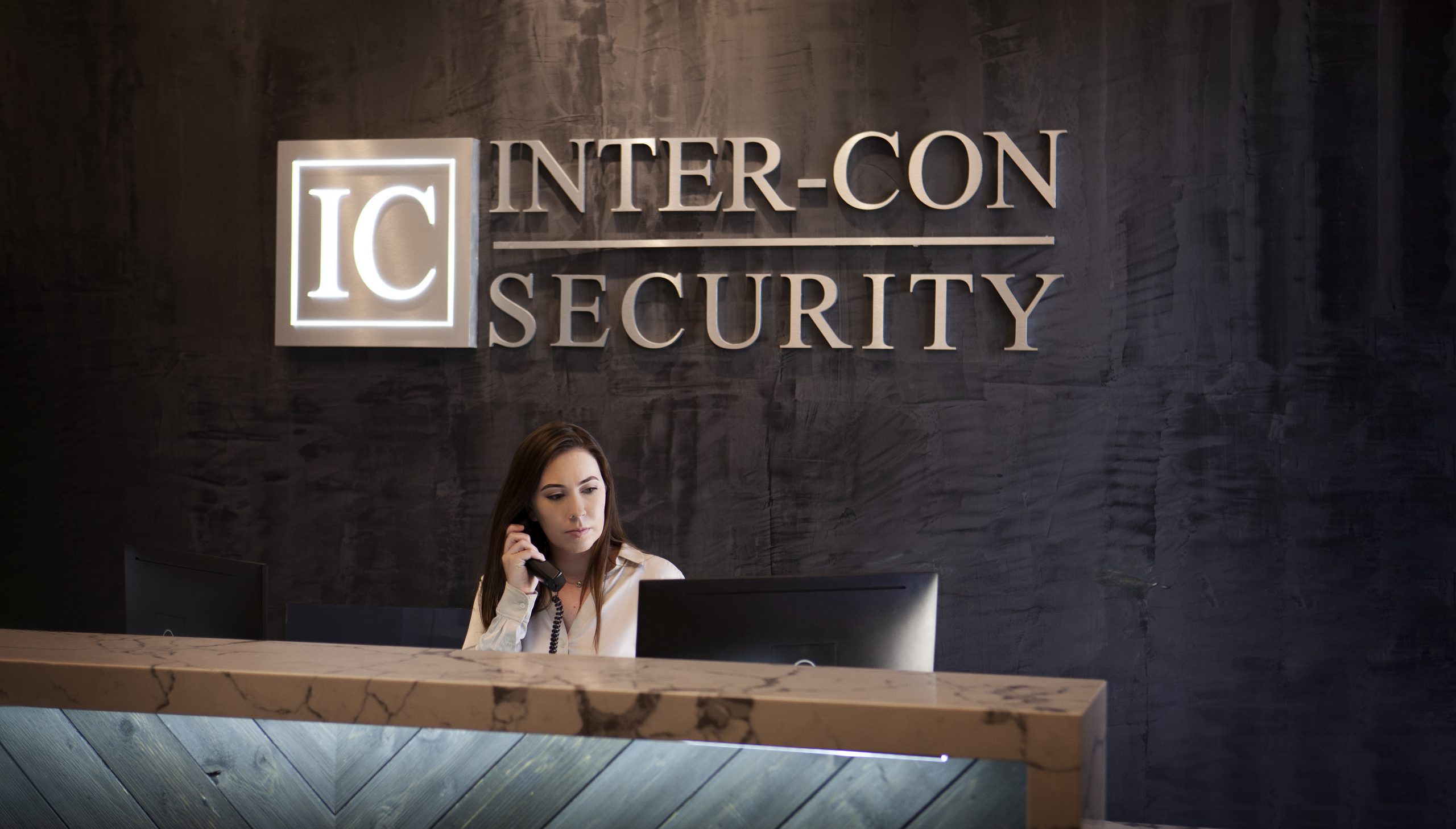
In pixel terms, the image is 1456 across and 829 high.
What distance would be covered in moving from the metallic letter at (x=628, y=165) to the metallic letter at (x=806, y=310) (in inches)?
21.8

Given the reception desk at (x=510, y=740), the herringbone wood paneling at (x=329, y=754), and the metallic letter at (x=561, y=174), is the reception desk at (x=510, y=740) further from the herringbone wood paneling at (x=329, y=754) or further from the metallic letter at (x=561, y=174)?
the metallic letter at (x=561, y=174)

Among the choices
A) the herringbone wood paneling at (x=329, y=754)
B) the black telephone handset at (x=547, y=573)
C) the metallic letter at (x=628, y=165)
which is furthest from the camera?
the metallic letter at (x=628, y=165)

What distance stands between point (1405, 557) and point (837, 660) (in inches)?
89.8

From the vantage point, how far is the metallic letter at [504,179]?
381 centimetres

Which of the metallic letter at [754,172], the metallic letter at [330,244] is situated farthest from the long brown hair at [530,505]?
the metallic letter at [330,244]

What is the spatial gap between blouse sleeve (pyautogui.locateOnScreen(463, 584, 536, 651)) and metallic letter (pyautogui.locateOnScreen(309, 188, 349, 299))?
61.0 inches

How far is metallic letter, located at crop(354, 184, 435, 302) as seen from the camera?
12.6ft

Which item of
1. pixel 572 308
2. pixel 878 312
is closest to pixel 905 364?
pixel 878 312

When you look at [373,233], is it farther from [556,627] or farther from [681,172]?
[556,627]

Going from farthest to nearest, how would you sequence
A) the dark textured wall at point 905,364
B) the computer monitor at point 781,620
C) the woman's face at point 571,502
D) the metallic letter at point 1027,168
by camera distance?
1. the metallic letter at point 1027,168
2. the dark textured wall at point 905,364
3. the woman's face at point 571,502
4. the computer monitor at point 781,620

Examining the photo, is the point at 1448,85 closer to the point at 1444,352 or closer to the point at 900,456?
the point at 1444,352

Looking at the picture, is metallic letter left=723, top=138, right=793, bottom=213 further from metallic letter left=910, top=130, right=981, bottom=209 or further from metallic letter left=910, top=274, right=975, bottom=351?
metallic letter left=910, top=274, right=975, bottom=351

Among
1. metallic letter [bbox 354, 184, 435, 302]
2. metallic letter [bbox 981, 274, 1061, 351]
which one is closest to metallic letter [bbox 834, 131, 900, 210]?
metallic letter [bbox 981, 274, 1061, 351]

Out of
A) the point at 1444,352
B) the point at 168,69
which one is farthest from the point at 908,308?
the point at 168,69
